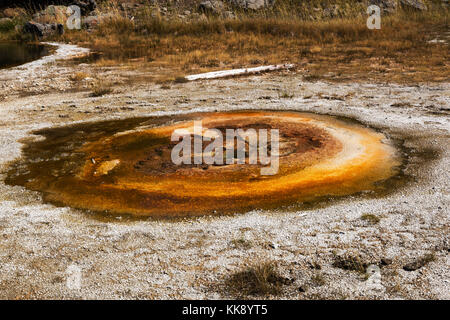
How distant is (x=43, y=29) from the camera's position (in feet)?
A: 60.5

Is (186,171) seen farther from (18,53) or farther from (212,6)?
(212,6)

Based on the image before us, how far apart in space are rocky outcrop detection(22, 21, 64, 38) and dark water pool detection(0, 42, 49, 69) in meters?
1.02

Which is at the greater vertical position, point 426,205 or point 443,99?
point 443,99

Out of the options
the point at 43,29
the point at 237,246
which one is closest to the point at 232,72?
the point at 237,246

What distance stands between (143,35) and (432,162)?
14208mm

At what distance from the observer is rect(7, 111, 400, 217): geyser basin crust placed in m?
3.88

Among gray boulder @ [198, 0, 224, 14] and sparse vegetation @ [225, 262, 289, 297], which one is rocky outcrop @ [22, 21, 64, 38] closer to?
gray boulder @ [198, 0, 224, 14]

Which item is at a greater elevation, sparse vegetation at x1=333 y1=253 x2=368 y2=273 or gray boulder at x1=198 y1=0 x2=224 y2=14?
gray boulder at x1=198 y1=0 x2=224 y2=14

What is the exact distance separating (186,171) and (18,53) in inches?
499

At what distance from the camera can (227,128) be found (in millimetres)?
5926

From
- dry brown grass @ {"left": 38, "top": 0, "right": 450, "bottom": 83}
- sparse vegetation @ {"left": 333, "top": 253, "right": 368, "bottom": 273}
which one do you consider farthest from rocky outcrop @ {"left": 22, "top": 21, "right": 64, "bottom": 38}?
sparse vegetation @ {"left": 333, "top": 253, "right": 368, "bottom": 273}

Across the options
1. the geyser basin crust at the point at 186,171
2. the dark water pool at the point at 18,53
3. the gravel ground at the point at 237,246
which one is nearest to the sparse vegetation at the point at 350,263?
the gravel ground at the point at 237,246
